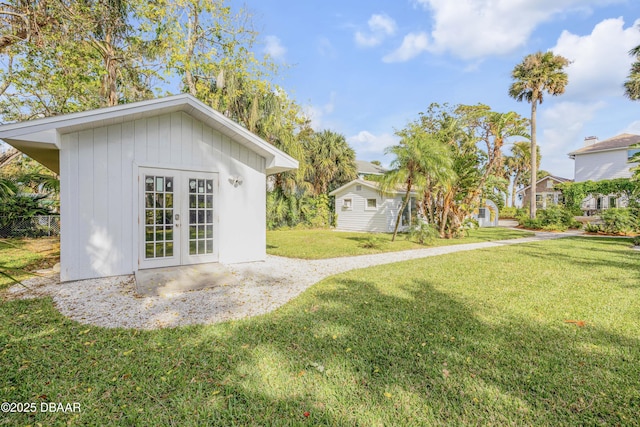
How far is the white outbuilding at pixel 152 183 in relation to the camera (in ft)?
18.1

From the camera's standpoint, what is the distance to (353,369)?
2.68 m

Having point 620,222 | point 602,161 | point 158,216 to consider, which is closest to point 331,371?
point 158,216

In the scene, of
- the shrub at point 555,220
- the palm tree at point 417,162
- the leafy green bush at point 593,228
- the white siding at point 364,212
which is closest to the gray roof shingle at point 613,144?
the shrub at point 555,220

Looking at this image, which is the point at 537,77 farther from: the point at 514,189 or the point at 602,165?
the point at 514,189

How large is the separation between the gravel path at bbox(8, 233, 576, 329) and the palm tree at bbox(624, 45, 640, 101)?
1882 cm

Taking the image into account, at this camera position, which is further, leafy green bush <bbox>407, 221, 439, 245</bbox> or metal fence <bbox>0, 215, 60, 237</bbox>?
leafy green bush <bbox>407, 221, 439, 245</bbox>

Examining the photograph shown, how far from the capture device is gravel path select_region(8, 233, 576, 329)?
400 cm

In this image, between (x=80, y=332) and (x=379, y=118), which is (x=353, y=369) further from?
(x=379, y=118)

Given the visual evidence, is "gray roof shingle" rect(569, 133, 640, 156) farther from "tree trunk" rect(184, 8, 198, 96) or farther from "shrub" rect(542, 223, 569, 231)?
"tree trunk" rect(184, 8, 198, 96)

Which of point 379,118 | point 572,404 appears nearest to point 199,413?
point 572,404

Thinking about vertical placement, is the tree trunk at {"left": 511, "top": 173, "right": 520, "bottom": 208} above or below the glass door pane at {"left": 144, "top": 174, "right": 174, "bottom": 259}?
above

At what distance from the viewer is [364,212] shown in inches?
747

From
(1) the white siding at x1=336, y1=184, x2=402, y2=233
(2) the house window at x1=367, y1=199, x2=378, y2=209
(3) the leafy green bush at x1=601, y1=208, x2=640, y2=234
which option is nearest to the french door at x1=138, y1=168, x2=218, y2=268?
(1) the white siding at x1=336, y1=184, x2=402, y2=233

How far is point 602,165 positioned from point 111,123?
3841cm
